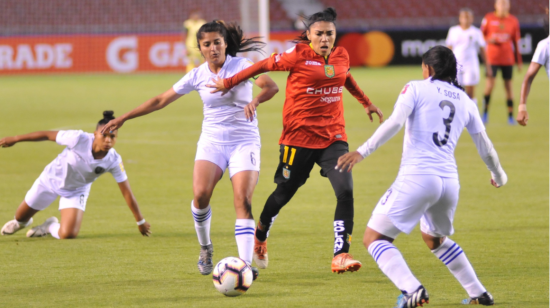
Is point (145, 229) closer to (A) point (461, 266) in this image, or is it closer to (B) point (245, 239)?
(B) point (245, 239)

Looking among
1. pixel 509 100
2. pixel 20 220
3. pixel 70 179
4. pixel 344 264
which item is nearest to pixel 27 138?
pixel 70 179

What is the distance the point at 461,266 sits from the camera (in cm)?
508

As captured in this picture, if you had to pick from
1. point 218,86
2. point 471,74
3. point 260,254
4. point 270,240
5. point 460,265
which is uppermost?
point 218,86

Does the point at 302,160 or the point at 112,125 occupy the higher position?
the point at 112,125

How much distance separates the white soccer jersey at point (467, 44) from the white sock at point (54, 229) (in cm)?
1066

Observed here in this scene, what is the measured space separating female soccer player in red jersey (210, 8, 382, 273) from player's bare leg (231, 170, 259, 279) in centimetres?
49

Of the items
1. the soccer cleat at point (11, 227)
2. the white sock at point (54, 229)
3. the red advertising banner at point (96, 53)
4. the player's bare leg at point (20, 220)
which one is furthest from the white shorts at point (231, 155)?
the red advertising banner at point (96, 53)

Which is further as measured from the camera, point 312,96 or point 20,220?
Result: point 20,220

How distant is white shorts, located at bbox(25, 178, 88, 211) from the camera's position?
752 cm

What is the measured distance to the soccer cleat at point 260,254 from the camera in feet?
20.8

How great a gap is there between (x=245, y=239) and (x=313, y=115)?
1.20 meters

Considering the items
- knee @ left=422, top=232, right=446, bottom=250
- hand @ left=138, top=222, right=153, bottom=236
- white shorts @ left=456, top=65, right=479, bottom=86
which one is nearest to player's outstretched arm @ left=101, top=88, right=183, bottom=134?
hand @ left=138, top=222, right=153, bottom=236

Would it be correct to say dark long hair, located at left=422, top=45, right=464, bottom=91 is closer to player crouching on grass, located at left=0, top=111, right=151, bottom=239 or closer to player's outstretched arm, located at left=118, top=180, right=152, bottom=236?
player's outstretched arm, located at left=118, top=180, right=152, bottom=236

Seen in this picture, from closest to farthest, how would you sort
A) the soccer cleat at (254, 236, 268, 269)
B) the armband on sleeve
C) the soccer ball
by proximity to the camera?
the soccer ball
the soccer cleat at (254, 236, 268, 269)
the armband on sleeve
